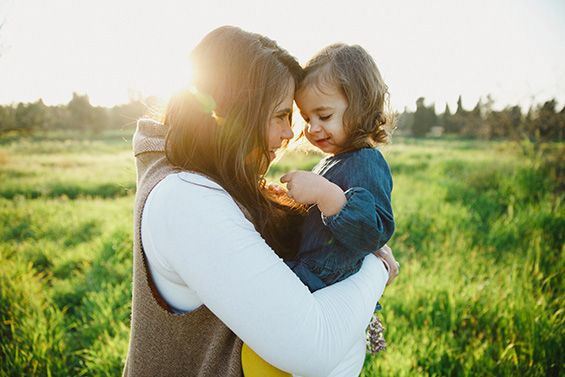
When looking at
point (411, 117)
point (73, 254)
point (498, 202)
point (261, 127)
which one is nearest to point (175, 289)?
point (261, 127)

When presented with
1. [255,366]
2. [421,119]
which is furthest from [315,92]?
[421,119]

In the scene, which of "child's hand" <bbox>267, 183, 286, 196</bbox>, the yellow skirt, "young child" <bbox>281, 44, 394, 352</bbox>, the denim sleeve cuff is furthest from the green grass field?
the yellow skirt

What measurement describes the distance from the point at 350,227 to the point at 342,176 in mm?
302

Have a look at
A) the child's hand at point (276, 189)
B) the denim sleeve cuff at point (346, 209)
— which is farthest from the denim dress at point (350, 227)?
the child's hand at point (276, 189)

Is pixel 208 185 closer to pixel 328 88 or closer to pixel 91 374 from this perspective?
pixel 328 88

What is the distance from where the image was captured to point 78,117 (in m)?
37.6

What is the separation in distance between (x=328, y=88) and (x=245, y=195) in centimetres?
75

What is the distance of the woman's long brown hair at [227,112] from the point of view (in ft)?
3.32

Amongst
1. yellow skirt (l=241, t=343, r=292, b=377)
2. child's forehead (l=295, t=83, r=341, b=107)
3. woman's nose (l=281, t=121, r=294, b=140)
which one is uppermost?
child's forehead (l=295, t=83, r=341, b=107)

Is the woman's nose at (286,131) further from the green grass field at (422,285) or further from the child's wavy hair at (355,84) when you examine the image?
the green grass field at (422,285)

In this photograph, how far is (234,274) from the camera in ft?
2.57

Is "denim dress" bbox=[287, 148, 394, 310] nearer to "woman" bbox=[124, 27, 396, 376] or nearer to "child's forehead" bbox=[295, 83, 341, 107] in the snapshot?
"woman" bbox=[124, 27, 396, 376]

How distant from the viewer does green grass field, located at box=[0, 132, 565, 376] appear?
7.86ft

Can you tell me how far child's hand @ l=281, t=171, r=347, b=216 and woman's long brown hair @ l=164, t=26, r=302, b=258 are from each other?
0.15m
